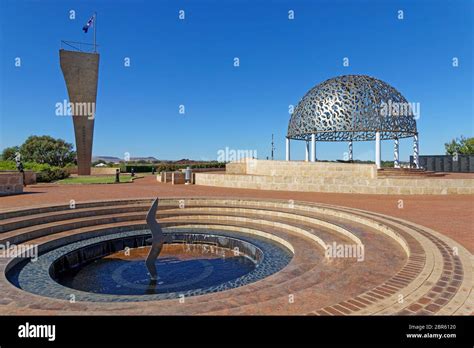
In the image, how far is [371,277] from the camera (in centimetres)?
514

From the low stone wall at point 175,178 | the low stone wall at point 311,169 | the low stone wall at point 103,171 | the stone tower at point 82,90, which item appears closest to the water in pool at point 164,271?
the low stone wall at point 311,169

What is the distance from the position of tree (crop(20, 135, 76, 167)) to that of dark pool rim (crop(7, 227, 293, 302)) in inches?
2176

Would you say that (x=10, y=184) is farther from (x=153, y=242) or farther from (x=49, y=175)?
(x=153, y=242)

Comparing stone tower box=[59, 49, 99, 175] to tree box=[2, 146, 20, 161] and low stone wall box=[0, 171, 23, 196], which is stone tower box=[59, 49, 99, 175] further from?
tree box=[2, 146, 20, 161]

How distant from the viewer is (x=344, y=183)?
54.2 ft

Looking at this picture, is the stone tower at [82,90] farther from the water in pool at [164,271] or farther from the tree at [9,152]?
the tree at [9,152]

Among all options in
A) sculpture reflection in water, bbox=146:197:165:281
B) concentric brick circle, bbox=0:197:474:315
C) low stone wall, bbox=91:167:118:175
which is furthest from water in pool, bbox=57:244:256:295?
low stone wall, bbox=91:167:118:175

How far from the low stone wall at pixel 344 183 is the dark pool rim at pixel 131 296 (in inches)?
331

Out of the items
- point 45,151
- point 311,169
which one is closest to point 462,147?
point 311,169

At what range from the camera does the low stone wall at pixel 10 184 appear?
1584cm

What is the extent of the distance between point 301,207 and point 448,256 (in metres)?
6.31

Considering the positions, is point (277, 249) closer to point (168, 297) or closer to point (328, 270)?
point (328, 270)
